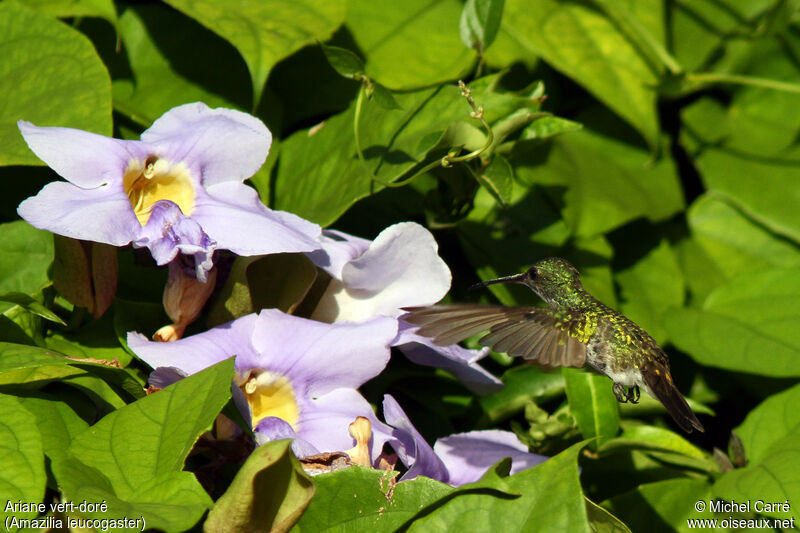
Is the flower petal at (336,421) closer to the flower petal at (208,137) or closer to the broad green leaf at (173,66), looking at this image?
the flower petal at (208,137)

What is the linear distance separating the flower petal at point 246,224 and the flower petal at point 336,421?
21 cm

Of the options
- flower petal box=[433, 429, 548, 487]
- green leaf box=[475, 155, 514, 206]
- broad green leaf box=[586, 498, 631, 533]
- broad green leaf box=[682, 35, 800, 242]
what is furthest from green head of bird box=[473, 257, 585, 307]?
broad green leaf box=[682, 35, 800, 242]

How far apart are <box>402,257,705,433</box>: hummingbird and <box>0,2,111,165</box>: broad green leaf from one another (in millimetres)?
611

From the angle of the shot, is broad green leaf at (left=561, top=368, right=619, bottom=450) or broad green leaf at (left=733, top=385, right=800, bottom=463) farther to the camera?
broad green leaf at (left=733, top=385, right=800, bottom=463)

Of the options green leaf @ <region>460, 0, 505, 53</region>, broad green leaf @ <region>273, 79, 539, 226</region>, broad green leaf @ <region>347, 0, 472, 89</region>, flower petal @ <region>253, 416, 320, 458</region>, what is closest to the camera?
flower petal @ <region>253, 416, 320, 458</region>

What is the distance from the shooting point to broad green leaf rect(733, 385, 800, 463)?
4.86 feet

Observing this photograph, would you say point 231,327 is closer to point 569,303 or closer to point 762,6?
point 569,303

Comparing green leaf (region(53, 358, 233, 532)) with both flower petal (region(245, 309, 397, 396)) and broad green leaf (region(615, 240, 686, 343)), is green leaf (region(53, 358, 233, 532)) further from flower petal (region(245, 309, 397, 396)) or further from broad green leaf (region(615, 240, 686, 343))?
broad green leaf (region(615, 240, 686, 343))

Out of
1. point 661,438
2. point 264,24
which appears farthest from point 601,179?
point 264,24

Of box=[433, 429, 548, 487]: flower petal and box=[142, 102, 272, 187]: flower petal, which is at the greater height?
box=[142, 102, 272, 187]: flower petal

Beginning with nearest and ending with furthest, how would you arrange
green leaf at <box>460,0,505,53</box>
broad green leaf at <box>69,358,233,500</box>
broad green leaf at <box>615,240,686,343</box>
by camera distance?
broad green leaf at <box>69,358,233,500</box>
green leaf at <box>460,0,505,53</box>
broad green leaf at <box>615,240,686,343</box>

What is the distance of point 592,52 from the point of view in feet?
6.05

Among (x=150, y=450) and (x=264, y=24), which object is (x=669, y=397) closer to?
(x=150, y=450)

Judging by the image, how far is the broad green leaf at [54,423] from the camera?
0.96 metres
